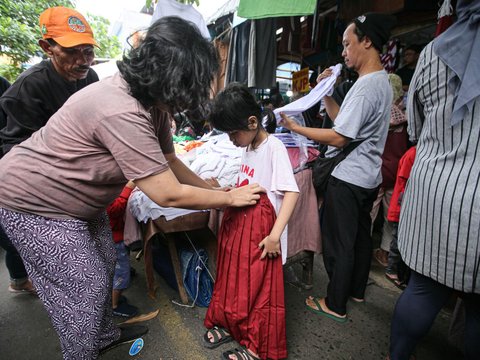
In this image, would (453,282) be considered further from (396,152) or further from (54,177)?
(396,152)

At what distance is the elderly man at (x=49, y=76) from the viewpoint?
5.35 ft

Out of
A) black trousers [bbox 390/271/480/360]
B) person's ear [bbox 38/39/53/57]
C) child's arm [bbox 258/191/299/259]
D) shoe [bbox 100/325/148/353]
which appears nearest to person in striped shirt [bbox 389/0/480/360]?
black trousers [bbox 390/271/480/360]

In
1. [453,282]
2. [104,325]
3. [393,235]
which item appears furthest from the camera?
[393,235]

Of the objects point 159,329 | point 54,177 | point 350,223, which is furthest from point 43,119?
point 350,223

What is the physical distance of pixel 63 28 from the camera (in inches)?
63.7

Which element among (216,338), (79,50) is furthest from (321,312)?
(79,50)

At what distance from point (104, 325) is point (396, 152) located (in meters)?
2.91

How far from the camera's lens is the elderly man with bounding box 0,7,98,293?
163cm


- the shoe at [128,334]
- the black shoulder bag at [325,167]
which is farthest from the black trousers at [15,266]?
the black shoulder bag at [325,167]

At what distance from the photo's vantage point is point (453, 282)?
1.01m

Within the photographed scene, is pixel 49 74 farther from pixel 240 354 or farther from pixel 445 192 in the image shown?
pixel 445 192

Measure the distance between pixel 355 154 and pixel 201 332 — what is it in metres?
1.71

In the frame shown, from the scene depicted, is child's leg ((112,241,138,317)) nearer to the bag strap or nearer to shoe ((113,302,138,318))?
shoe ((113,302,138,318))

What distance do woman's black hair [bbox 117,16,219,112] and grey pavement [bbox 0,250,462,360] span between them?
165cm
